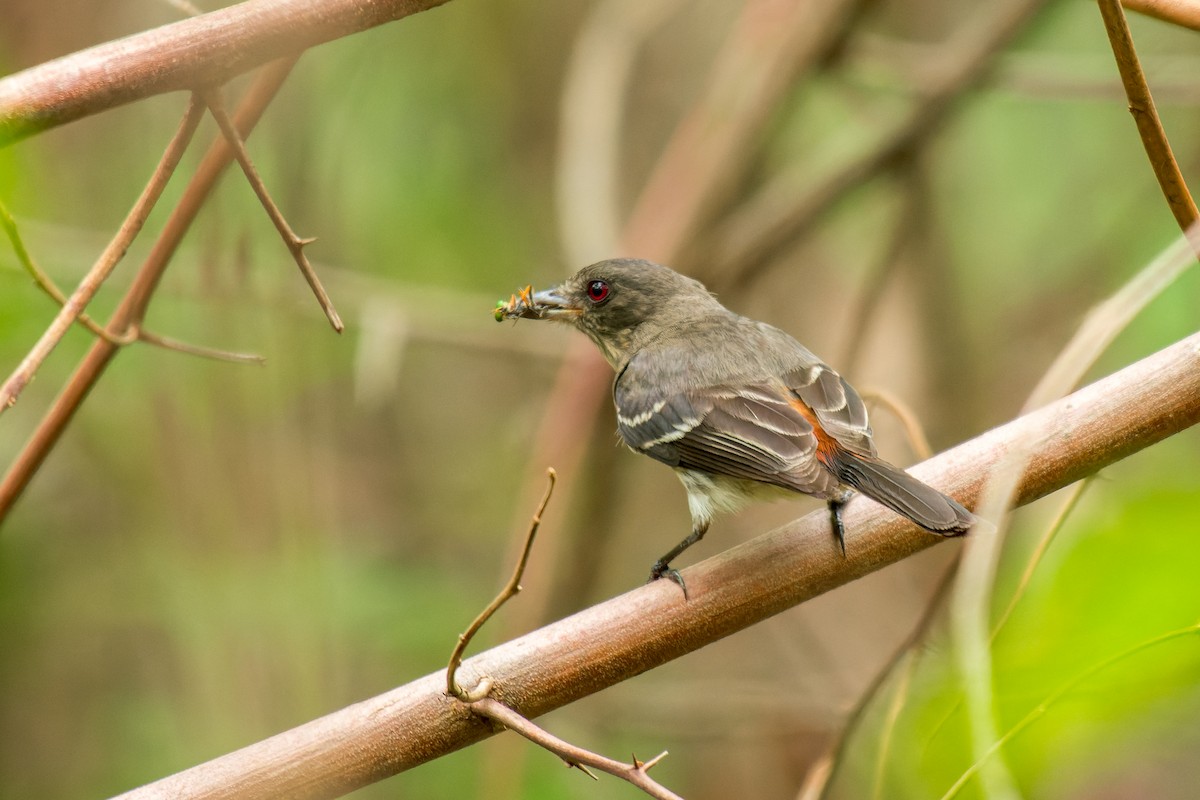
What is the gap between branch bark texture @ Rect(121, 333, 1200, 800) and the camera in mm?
1967

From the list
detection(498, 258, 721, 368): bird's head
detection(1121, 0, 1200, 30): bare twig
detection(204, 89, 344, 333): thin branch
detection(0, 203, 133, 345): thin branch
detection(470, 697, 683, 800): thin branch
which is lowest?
detection(470, 697, 683, 800): thin branch

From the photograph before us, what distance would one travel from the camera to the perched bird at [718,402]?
8.44 ft

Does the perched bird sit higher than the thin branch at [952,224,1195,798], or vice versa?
the perched bird

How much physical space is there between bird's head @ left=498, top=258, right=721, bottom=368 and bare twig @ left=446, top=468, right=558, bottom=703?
5.94 ft

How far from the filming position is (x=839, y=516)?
95.7 inches

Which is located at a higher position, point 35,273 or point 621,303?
point 621,303

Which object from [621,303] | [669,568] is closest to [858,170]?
[621,303]

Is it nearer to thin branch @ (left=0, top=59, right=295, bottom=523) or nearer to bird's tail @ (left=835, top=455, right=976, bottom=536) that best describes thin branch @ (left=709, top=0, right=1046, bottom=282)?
bird's tail @ (left=835, top=455, right=976, bottom=536)

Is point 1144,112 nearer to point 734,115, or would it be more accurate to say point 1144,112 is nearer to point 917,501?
point 917,501

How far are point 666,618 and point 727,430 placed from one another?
0.93 meters

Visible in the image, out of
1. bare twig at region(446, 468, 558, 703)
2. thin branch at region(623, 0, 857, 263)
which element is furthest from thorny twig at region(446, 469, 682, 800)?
thin branch at region(623, 0, 857, 263)

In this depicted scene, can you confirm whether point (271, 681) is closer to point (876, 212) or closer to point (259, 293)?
point (259, 293)

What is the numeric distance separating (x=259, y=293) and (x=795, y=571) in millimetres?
2520

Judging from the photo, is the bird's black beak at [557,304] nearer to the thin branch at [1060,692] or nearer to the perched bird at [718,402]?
the perched bird at [718,402]
